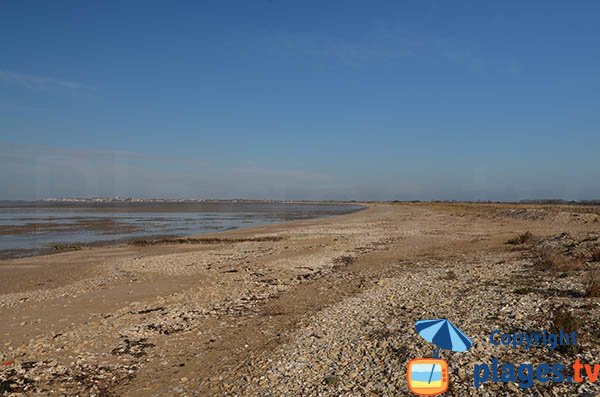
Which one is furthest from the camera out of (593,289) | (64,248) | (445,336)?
(64,248)

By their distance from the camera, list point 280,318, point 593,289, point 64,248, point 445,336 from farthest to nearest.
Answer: point 64,248
point 280,318
point 593,289
point 445,336

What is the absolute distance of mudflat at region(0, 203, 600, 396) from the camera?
828 centimetres

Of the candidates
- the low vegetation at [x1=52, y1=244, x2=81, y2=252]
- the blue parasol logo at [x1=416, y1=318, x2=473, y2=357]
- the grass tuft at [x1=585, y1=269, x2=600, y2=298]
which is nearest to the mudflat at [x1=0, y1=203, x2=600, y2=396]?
the grass tuft at [x1=585, y1=269, x2=600, y2=298]

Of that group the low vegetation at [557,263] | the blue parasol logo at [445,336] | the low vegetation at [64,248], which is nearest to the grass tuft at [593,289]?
the low vegetation at [557,263]

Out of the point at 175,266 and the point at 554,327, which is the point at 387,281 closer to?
the point at 554,327

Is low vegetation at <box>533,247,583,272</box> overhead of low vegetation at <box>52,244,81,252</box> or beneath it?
overhead

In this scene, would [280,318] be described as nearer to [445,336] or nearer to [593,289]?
[445,336]

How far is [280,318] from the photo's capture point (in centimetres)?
1292

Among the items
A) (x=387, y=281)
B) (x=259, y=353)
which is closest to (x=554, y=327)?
(x=259, y=353)

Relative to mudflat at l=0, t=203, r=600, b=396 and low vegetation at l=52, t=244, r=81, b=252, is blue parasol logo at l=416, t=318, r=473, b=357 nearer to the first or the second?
mudflat at l=0, t=203, r=600, b=396

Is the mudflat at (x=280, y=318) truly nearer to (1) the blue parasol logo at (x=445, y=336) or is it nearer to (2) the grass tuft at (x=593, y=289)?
(2) the grass tuft at (x=593, y=289)

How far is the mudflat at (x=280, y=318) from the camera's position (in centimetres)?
828

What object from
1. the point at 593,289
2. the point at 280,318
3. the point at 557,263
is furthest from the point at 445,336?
the point at 557,263

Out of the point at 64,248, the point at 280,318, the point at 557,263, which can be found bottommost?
the point at 64,248
